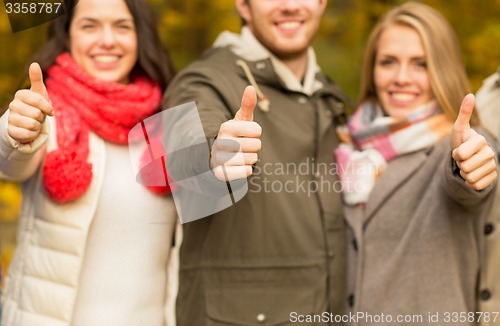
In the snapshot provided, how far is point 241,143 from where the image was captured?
201cm

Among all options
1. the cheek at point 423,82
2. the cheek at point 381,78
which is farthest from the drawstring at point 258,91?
the cheek at point 423,82

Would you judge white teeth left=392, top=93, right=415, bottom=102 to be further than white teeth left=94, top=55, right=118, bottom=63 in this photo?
Yes

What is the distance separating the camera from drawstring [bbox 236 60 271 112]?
9.21 ft

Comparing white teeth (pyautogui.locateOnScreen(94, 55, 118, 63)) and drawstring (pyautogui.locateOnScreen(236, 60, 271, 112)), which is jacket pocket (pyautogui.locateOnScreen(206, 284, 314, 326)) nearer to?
drawstring (pyautogui.locateOnScreen(236, 60, 271, 112))

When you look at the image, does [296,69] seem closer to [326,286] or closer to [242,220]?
[242,220]

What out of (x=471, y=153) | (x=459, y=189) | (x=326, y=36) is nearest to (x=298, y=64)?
(x=459, y=189)

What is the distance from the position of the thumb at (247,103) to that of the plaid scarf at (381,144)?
1.06m

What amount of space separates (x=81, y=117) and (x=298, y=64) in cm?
104

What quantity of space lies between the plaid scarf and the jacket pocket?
1.84 feet

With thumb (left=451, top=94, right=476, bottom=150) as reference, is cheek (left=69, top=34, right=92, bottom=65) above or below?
above

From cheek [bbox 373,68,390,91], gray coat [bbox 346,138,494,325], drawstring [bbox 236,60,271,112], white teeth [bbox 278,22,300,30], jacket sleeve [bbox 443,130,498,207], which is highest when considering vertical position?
white teeth [bbox 278,22,300,30]

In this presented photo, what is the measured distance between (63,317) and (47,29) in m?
1.33

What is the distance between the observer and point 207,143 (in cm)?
219

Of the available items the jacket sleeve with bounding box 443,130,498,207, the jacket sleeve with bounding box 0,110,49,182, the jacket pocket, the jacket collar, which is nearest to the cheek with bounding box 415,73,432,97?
the jacket collar
